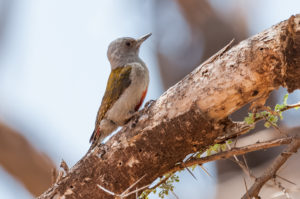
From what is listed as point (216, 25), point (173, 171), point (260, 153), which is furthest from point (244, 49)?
point (216, 25)

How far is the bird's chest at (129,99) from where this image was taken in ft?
12.8

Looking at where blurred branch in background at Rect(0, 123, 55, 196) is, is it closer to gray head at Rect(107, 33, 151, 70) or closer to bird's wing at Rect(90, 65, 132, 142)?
gray head at Rect(107, 33, 151, 70)

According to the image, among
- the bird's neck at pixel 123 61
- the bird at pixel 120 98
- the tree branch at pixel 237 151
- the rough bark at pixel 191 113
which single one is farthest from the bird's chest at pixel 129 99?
the tree branch at pixel 237 151

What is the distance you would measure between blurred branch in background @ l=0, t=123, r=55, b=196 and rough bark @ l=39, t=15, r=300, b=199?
11.8ft

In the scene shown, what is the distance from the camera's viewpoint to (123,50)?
5.25 meters

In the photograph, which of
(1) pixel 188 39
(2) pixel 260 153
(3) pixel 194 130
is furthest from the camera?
(1) pixel 188 39

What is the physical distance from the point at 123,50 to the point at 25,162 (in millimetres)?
2662

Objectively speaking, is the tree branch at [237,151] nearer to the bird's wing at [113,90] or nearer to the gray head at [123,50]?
the bird's wing at [113,90]

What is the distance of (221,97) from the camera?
236cm

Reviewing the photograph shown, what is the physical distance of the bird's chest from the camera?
389 cm

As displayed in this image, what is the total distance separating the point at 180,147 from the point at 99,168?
0.64 metres

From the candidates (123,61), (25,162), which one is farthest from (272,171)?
(25,162)

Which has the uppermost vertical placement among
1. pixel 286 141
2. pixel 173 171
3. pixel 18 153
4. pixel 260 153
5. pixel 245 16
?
pixel 18 153

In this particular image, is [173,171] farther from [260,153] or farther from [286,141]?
[260,153]
